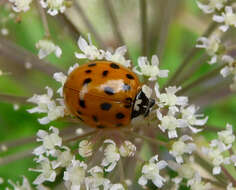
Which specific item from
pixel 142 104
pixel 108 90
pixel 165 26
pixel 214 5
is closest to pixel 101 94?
pixel 108 90

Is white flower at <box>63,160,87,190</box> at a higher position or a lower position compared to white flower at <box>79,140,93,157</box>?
lower

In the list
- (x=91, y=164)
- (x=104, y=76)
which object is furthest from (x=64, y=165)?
(x=104, y=76)

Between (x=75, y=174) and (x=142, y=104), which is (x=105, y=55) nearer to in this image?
(x=142, y=104)

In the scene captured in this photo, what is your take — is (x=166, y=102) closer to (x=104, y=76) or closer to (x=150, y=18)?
(x=104, y=76)

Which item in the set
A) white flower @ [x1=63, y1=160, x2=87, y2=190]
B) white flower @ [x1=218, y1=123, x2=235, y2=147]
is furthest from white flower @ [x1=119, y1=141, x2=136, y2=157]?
white flower @ [x1=218, y1=123, x2=235, y2=147]

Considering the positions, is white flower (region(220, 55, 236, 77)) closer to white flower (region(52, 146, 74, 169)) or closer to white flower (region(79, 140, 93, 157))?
white flower (region(79, 140, 93, 157))

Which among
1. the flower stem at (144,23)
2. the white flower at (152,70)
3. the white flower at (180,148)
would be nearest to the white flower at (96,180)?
the white flower at (180,148)
